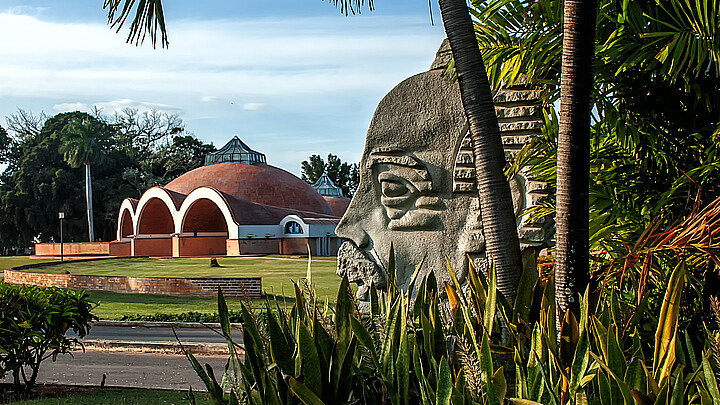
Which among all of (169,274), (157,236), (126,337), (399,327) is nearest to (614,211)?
(399,327)

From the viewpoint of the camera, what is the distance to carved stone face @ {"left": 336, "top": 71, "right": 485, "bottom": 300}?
17.0 feet

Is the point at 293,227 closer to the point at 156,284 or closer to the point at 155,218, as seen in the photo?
the point at 155,218

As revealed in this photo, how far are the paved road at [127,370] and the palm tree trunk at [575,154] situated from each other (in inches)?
196

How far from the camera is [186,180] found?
39.7 m

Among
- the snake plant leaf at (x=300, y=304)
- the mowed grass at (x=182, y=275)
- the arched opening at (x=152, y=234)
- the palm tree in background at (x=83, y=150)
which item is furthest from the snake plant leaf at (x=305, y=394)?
the palm tree in background at (x=83, y=150)

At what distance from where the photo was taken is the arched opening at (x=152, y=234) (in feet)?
A: 121

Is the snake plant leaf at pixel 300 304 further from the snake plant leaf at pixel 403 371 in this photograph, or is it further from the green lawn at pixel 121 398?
the green lawn at pixel 121 398

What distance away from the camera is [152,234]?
3750 cm

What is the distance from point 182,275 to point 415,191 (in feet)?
57.4

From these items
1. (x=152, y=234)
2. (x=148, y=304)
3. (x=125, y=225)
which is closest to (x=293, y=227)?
(x=152, y=234)

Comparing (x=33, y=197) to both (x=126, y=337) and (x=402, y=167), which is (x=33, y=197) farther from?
(x=402, y=167)

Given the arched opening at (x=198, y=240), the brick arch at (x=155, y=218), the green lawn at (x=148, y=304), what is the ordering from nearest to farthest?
1. the green lawn at (x=148, y=304)
2. the arched opening at (x=198, y=240)
3. the brick arch at (x=155, y=218)

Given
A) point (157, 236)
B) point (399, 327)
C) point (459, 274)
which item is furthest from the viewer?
point (157, 236)

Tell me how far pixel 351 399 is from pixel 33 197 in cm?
4722
